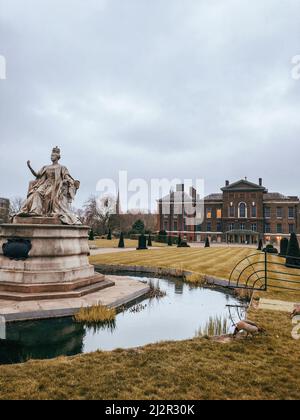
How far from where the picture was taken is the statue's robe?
993 cm

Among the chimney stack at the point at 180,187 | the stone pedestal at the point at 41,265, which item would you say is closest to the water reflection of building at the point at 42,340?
the stone pedestal at the point at 41,265

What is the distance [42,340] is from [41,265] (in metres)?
3.34

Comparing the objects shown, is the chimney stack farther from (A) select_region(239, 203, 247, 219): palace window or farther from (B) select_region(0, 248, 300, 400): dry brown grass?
(B) select_region(0, 248, 300, 400): dry brown grass

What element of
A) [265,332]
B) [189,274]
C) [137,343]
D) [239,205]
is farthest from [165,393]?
[239,205]

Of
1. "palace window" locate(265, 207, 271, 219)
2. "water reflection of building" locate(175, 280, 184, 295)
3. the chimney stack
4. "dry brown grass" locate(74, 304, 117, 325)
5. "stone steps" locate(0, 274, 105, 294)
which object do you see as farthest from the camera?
the chimney stack

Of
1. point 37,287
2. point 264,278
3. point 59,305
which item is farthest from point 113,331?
point 264,278

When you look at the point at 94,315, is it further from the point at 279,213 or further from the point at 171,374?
the point at 279,213

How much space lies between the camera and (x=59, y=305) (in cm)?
783

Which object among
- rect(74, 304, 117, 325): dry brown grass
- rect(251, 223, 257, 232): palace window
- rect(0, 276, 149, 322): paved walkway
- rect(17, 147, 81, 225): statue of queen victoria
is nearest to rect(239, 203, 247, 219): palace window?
rect(251, 223, 257, 232): palace window

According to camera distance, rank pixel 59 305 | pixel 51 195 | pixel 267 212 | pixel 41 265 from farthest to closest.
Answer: pixel 267 212 → pixel 51 195 → pixel 41 265 → pixel 59 305

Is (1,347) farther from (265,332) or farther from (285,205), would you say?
(285,205)

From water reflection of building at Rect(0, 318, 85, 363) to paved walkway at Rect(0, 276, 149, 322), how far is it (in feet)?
0.78

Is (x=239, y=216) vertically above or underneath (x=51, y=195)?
above

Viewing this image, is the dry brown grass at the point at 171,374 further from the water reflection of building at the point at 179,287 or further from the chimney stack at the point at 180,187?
the chimney stack at the point at 180,187
